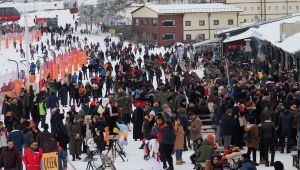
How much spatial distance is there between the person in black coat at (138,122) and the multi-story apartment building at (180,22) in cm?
5589

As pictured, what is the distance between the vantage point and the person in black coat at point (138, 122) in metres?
21.7

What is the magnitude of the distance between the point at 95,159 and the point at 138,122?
3422mm

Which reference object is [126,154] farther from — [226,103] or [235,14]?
[235,14]

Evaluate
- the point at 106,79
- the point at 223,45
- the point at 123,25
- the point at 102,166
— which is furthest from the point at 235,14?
the point at 102,166

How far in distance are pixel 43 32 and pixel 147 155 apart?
59274 mm

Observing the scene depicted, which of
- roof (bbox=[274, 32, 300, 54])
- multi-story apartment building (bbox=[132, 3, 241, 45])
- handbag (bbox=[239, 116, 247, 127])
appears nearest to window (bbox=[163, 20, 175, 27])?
multi-story apartment building (bbox=[132, 3, 241, 45])

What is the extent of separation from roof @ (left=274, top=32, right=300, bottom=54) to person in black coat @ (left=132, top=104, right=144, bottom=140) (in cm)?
937

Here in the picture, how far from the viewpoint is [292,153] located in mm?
19328

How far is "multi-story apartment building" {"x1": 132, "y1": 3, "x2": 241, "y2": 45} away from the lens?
78500 millimetres

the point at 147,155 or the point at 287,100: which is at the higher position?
the point at 287,100

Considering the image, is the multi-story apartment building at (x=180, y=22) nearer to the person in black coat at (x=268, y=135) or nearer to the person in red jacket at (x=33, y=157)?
the person in black coat at (x=268, y=135)

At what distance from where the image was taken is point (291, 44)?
3112cm

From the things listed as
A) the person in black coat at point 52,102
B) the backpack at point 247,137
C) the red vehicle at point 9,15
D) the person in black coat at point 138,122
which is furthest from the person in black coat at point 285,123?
the red vehicle at point 9,15

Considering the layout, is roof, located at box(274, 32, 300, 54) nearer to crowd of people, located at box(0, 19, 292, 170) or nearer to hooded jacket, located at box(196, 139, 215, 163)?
crowd of people, located at box(0, 19, 292, 170)
